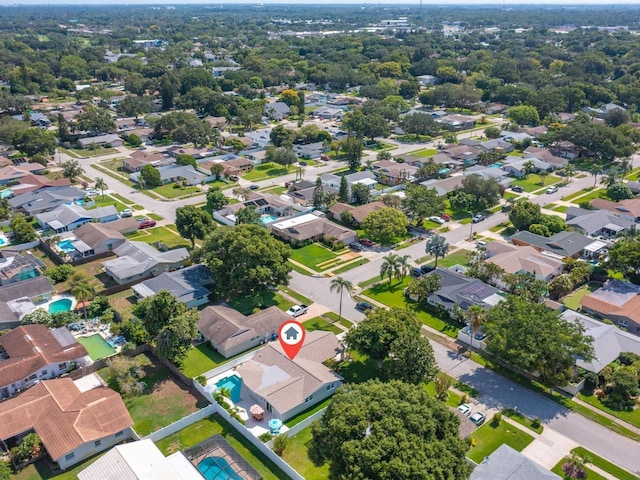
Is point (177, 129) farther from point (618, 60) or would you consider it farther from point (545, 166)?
point (618, 60)

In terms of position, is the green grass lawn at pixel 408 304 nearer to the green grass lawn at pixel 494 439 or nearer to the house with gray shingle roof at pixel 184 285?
the green grass lawn at pixel 494 439

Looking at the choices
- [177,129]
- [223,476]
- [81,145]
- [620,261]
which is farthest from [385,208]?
[81,145]

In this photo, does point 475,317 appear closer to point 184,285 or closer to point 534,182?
point 184,285

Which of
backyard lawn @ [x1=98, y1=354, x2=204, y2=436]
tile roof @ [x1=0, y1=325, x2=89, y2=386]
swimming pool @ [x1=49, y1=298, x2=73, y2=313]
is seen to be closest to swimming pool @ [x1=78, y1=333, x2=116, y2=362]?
tile roof @ [x1=0, y1=325, x2=89, y2=386]

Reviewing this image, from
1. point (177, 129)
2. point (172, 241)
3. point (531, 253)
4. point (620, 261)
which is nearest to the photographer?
point (620, 261)

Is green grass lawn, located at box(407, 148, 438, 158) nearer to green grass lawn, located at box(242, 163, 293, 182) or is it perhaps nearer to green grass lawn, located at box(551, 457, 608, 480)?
green grass lawn, located at box(242, 163, 293, 182)
